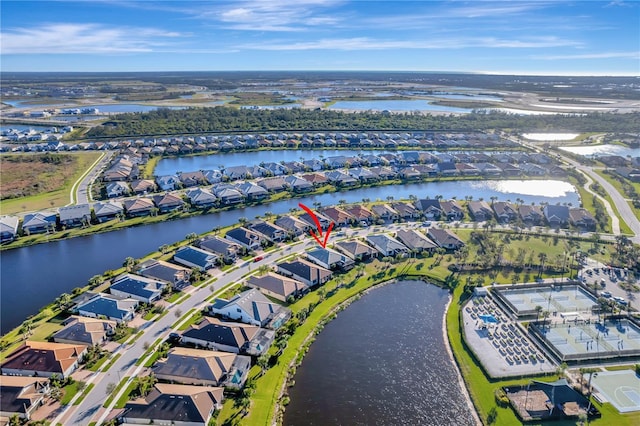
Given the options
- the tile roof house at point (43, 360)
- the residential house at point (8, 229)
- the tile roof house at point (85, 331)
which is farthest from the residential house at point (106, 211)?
the tile roof house at point (43, 360)

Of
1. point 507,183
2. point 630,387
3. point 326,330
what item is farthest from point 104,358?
point 507,183

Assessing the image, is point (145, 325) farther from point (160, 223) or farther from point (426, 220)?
point (426, 220)

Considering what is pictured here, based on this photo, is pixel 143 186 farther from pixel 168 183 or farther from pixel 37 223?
pixel 37 223

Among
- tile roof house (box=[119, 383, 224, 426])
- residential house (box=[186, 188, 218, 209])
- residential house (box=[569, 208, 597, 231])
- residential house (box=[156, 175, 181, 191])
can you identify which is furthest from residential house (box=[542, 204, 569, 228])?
residential house (box=[156, 175, 181, 191])

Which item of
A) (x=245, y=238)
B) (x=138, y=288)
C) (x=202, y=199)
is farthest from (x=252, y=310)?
(x=202, y=199)

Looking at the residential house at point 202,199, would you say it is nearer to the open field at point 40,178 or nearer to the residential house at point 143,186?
the residential house at point 143,186
